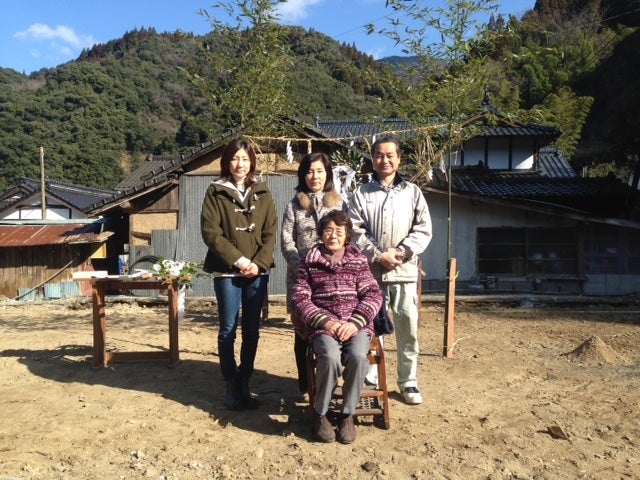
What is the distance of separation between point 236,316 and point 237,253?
1.33 ft

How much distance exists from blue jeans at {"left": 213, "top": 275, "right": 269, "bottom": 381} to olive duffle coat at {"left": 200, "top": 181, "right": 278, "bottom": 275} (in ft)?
0.29

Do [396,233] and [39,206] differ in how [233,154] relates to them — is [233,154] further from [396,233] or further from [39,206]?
[39,206]

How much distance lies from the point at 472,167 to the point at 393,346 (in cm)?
1051

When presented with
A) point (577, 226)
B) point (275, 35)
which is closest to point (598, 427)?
point (275, 35)

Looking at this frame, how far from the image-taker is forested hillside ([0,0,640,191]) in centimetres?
2405

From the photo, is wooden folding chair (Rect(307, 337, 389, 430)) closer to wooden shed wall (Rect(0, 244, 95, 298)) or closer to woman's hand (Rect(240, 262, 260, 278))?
woman's hand (Rect(240, 262, 260, 278))

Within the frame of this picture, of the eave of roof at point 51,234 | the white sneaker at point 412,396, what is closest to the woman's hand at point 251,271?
the white sneaker at point 412,396

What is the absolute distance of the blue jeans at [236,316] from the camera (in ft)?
11.4

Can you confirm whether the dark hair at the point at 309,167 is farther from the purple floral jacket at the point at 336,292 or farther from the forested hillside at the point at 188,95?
the forested hillside at the point at 188,95

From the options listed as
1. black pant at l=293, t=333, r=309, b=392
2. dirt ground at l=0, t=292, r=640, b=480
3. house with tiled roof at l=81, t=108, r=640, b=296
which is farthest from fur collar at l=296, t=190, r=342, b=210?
house with tiled roof at l=81, t=108, r=640, b=296

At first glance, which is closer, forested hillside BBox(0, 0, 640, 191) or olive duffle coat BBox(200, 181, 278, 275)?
olive duffle coat BBox(200, 181, 278, 275)

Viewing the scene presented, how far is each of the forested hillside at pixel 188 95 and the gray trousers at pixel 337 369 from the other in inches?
543

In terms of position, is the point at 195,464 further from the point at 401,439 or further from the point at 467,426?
the point at 467,426

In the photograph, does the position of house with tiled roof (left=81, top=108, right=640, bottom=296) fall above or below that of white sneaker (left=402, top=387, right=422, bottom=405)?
above
